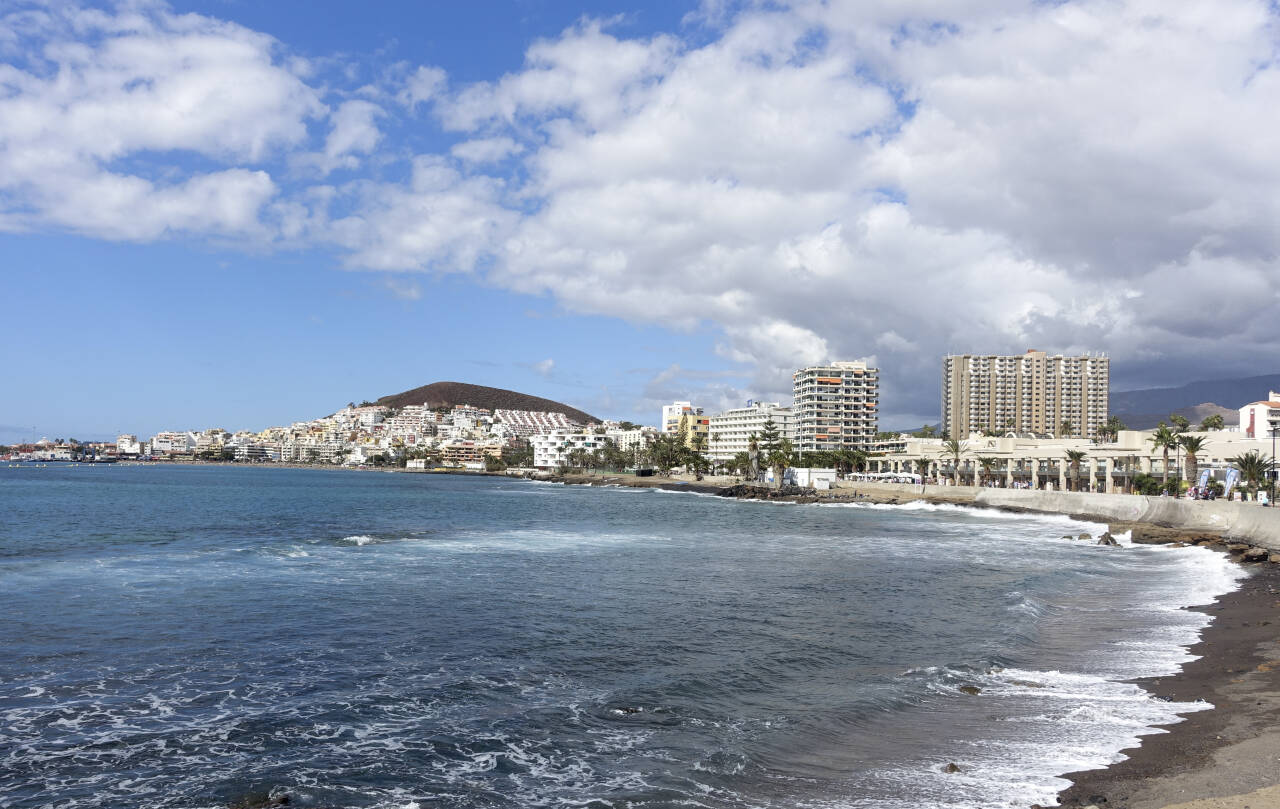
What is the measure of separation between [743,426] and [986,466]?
92147 millimetres

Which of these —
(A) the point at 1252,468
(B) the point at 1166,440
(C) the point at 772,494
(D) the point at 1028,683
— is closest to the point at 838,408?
(C) the point at 772,494

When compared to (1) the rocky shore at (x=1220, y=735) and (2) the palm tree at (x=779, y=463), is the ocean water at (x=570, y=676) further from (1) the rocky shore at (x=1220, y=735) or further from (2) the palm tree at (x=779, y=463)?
(2) the palm tree at (x=779, y=463)

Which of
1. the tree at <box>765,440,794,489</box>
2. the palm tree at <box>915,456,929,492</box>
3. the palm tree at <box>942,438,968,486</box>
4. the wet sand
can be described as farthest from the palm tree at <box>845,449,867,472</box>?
Answer: the wet sand

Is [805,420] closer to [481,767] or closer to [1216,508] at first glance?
[1216,508]

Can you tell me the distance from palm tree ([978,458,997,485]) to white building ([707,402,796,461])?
239ft

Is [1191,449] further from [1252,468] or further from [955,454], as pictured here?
[955,454]

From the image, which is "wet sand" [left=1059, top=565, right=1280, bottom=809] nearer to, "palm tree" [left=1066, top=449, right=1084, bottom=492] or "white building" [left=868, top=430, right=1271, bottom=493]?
"white building" [left=868, top=430, right=1271, bottom=493]

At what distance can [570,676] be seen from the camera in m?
15.6

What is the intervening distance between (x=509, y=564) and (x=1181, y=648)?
74.6ft

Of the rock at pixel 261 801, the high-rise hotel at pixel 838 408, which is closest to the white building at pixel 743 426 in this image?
the high-rise hotel at pixel 838 408

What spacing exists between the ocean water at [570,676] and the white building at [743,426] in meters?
145

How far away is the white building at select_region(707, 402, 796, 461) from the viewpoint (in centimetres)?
17938

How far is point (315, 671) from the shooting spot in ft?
51.3

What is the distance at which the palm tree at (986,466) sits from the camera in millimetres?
93750
